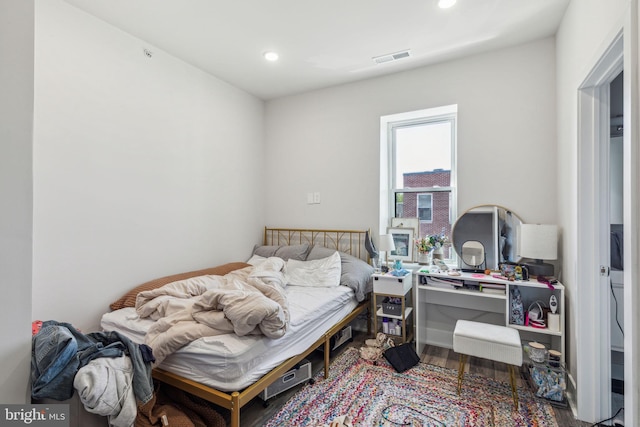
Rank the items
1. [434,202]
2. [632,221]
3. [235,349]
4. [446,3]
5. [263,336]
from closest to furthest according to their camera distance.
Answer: [632,221]
[235,349]
[263,336]
[446,3]
[434,202]

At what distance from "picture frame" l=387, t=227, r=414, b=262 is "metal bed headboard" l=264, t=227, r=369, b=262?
0.99ft

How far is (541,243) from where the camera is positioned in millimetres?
2289

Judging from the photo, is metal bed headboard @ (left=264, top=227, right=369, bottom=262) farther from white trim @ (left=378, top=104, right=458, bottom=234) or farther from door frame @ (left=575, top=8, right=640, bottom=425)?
door frame @ (left=575, top=8, right=640, bottom=425)

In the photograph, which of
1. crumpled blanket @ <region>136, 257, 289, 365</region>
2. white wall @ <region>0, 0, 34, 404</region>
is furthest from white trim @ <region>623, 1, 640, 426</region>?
white wall @ <region>0, 0, 34, 404</region>

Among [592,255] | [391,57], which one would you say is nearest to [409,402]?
[592,255]

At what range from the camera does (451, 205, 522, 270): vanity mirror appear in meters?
2.72

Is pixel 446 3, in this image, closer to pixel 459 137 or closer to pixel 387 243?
pixel 459 137

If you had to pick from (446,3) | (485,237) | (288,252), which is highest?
(446,3)

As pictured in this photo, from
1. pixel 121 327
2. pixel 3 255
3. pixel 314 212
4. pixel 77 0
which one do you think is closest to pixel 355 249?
pixel 314 212

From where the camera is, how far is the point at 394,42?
266 cm

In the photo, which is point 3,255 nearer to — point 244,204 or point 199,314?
point 199,314

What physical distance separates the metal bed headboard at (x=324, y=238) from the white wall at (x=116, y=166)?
2.18ft

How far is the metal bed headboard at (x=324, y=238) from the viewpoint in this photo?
3.46 m

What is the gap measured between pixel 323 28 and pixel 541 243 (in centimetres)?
246
